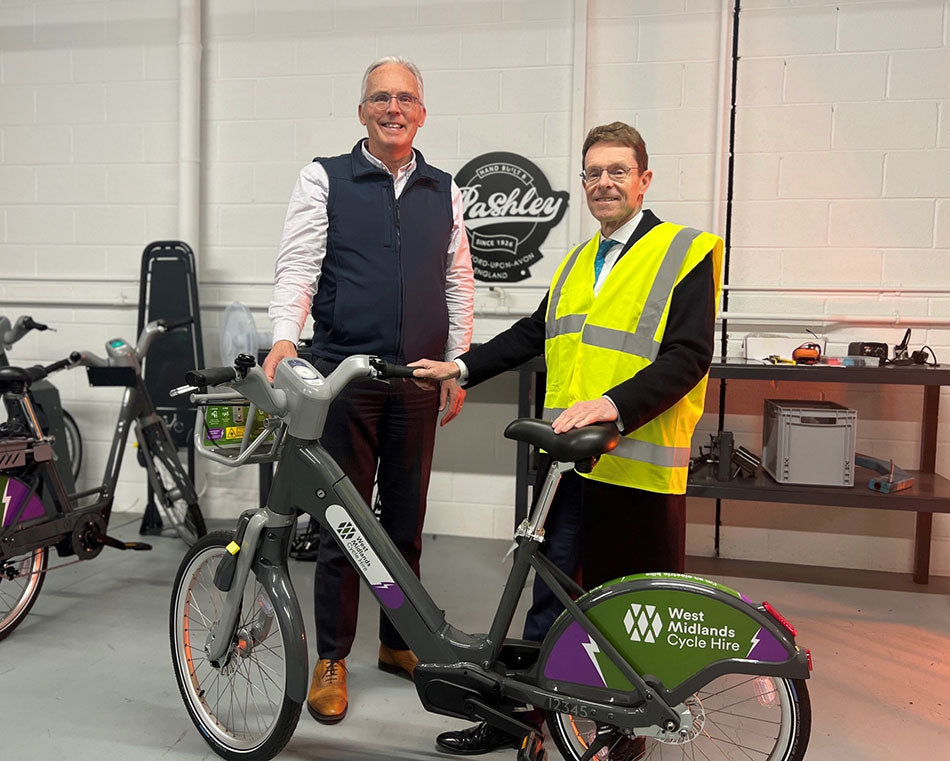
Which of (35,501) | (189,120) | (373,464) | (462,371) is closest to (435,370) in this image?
(462,371)

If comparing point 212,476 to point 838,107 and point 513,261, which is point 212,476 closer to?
point 513,261

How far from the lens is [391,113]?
213 cm

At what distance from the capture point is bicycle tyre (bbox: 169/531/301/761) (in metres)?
1.89

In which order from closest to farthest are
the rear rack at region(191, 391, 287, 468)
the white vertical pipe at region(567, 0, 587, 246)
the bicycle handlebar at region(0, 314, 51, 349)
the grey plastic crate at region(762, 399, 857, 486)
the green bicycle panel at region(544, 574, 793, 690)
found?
the green bicycle panel at region(544, 574, 793, 690)
the rear rack at region(191, 391, 287, 468)
the grey plastic crate at region(762, 399, 857, 486)
the bicycle handlebar at region(0, 314, 51, 349)
the white vertical pipe at region(567, 0, 587, 246)

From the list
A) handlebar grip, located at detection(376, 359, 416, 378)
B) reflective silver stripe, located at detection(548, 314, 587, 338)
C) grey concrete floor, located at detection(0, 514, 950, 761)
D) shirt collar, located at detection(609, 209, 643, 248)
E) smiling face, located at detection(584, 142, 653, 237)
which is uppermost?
smiling face, located at detection(584, 142, 653, 237)

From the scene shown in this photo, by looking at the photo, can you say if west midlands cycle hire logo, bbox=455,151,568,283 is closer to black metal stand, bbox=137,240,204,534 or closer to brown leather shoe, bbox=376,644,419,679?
black metal stand, bbox=137,240,204,534

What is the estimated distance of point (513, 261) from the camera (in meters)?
3.77

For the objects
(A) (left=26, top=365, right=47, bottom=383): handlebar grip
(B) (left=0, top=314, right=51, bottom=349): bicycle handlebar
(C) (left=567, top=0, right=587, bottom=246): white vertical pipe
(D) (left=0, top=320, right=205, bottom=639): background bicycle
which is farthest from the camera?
(C) (left=567, top=0, right=587, bottom=246): white vertical pipe

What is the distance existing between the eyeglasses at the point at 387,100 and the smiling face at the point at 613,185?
2.00ft

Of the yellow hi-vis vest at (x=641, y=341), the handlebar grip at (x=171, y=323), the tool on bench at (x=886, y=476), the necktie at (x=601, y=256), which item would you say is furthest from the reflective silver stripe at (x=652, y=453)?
the handlebar grip at (x=171, y=323)

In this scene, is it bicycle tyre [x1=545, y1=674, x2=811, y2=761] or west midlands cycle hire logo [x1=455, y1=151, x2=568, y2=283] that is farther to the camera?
west midlands cycle hire logo [x1=455, y1=151, x2=568, y2=283]

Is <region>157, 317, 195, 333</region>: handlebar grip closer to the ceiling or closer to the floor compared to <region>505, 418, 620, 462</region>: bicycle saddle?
closer to the ceiling

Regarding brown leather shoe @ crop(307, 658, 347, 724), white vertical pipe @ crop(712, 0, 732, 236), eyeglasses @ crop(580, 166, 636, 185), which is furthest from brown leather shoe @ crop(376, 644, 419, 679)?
white vertical pipe @ crop(712, 0, 732, 236)

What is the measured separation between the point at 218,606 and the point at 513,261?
89.1 inches
